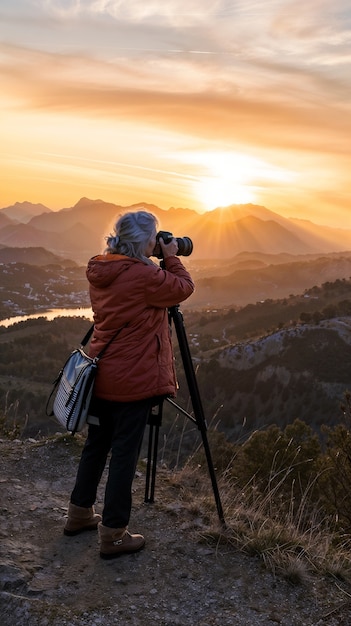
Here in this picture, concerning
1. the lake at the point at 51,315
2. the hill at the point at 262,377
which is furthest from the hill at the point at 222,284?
the hill at the point at 262,377

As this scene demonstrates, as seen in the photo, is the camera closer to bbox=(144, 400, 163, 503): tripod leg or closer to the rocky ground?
bbox=(144, 400, 163, 503): tripod leg

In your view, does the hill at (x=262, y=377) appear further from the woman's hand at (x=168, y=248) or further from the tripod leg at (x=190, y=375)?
the woman's hand at (x=168, y=248)

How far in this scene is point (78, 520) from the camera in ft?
12.6

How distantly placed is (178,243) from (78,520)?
2.14 metres

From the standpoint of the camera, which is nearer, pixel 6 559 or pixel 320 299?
pixel 6 559

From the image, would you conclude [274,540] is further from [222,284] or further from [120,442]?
[222,284]

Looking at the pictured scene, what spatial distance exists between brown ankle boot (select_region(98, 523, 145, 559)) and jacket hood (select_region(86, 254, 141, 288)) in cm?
163

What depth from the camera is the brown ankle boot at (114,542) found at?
3.46 meters

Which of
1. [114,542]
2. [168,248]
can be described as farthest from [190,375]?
[114,542]

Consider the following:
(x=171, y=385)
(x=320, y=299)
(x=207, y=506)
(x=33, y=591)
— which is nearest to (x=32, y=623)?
(x=33, y=591)

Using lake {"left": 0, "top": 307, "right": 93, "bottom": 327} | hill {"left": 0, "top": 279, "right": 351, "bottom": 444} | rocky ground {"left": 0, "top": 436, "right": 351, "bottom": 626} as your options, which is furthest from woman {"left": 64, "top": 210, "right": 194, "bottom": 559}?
lake {"left": 0, "top": 307, "right": 93, "bottom": 327}

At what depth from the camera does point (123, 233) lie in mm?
3236

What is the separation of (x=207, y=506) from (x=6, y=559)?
5.53ft

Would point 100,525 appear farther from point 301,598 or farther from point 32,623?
point 301,598
